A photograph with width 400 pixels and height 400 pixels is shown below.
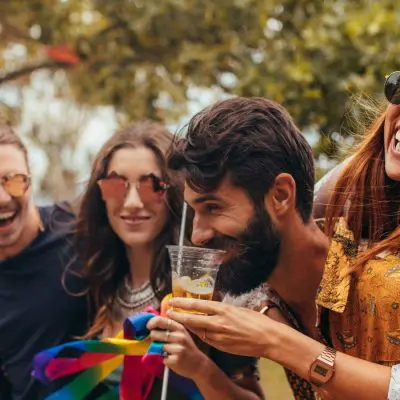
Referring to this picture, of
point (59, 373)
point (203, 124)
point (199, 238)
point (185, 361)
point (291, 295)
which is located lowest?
point (59, 373)

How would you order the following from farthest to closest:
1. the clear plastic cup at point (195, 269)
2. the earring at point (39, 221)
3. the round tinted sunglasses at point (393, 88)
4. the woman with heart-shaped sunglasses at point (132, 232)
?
the earring at point (39, 221), the woman with heart-shaped sunglasses at point (132, 232), the clear plastic cup at point (195, 269), the round tinted sunglasses at point (393, 88)

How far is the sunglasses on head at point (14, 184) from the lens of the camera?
3221mm

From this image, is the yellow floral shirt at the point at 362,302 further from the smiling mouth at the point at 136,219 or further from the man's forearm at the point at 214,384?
the smiling mouth at the point at 136,219

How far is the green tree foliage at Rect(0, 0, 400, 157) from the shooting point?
15.2ft

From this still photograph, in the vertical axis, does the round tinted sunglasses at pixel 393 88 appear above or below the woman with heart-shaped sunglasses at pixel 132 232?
above

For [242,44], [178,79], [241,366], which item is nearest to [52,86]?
[178,79]

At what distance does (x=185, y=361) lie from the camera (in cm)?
245

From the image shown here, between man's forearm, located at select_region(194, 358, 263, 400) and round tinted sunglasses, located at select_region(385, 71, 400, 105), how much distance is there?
1.06 metres

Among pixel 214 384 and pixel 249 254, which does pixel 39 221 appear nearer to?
pixel 214 384

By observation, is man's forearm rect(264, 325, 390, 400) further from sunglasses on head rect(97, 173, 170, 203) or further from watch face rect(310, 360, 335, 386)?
sunglasses on head rect(97, 173, 170, 203)

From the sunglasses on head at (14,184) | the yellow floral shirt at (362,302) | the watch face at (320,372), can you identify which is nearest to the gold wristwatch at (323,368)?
the watch face at (320,372)

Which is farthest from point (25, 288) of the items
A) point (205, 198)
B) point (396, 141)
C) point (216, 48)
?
point (216, 48)

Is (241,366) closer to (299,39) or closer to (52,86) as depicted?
(299,39)

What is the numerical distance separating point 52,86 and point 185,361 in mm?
15029
